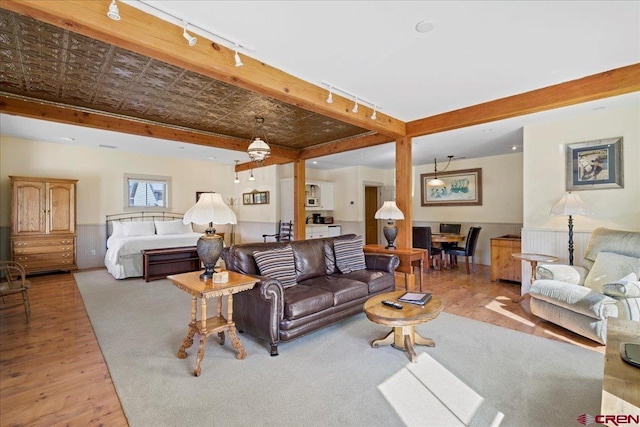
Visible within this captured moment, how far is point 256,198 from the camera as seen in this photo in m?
8.62

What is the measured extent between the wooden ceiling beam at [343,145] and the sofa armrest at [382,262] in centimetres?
214

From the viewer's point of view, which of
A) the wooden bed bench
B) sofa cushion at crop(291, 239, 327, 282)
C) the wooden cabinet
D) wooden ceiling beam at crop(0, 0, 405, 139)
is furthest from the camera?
the wooden bed bench

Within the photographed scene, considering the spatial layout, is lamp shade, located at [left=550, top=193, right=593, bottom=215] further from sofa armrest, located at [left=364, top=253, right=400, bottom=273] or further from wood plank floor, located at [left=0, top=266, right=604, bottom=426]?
sofa armrest, located at [left=364, top=253, right=400, bottom=273]

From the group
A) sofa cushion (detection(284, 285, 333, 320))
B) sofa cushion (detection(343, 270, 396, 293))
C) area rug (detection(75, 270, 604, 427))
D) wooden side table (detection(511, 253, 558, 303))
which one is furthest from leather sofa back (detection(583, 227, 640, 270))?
sofa cushion (detection(284, 285, 333, 320))

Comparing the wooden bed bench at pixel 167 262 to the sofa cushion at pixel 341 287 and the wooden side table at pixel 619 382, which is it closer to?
the sofa cushion at pixel 341 287

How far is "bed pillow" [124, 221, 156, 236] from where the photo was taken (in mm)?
6520

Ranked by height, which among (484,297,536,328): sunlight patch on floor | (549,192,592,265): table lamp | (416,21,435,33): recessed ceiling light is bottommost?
(484,297,536,328): sunlight patch on floor

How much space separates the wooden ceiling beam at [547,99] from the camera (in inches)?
113

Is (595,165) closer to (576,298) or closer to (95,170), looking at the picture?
(576,298)

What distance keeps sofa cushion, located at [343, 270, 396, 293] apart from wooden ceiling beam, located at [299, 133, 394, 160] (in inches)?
94.9

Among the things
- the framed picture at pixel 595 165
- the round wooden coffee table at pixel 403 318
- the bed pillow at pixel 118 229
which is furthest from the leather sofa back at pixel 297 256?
the bed pillow at pixel 118 229

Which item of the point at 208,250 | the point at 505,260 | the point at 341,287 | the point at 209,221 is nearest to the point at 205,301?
the point at 208,250

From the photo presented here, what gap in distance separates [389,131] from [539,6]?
242 centimetres

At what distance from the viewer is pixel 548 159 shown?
4305mm
